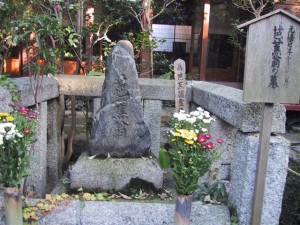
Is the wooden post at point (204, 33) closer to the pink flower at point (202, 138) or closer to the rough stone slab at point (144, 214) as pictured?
the rough stone slab at point (144, 214)

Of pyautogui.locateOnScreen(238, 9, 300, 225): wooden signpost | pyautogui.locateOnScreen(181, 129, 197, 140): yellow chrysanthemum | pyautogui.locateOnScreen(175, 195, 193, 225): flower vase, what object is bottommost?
pyautogui.locateOnScreen(175, 195, 193, 225): flower vase

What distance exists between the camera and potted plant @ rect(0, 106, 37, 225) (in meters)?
2.17

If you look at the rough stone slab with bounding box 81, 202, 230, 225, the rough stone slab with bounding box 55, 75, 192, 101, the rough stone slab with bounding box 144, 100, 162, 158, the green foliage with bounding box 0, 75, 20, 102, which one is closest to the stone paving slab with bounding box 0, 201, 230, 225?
the rough stone slab with bounding box 81, 202, 230, 225

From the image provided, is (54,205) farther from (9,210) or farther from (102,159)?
(102,159)

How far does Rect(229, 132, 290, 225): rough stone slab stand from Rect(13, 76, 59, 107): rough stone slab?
2020 millimetres

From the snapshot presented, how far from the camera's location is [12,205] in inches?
89.4

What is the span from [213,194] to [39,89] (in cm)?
204

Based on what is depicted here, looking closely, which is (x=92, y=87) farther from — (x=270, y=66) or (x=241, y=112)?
(x=270, y=66)

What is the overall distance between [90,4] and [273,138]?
4695mm

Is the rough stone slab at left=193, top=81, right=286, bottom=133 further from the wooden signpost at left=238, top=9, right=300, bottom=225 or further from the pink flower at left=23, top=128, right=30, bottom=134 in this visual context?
the pink flower at left=23, top=128, right=30, bottom=134

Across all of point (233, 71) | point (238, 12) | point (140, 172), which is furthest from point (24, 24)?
point (233, 71)

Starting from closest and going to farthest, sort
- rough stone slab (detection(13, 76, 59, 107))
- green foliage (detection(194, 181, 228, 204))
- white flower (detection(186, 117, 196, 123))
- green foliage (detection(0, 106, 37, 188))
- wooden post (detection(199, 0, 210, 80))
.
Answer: green foliage (detection(0, 106, 37, 188))
white flower (detection(186, 117, 196, 123))
green foliage (detection(194, 181, 228, 204))
rough stone slab (detection(13, 76, 59, 107))
wooden post (detection(199, 0, 210, 80))

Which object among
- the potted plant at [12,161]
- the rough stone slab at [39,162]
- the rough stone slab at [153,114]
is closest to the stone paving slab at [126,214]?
the potted plant at [12,161]

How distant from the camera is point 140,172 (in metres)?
3.35
